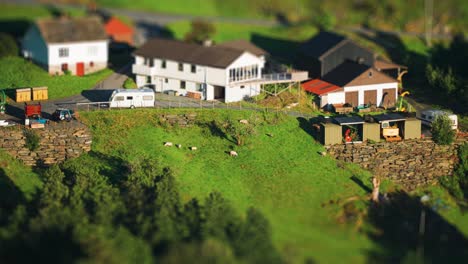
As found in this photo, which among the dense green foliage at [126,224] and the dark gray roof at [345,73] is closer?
the dense green foliage at [126,224]

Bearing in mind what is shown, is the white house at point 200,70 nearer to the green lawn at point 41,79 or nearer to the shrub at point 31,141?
the green lawn at point 41,79

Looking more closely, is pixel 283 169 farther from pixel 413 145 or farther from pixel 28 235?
pixel 28 235

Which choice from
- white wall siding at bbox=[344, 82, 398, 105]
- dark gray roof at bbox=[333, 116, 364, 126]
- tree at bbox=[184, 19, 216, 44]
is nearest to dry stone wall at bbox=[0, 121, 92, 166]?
dark gray roof at bbox=[333, 116, 364, 126]

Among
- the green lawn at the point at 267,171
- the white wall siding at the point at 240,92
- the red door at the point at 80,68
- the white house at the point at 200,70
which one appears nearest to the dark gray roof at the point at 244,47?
the white house at the point at 200,70

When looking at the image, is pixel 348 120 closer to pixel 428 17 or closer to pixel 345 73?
pixel 345 73

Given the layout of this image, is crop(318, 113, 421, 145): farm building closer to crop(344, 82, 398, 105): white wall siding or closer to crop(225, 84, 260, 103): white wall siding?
crop(344, 82, 398, 105): white wall siding

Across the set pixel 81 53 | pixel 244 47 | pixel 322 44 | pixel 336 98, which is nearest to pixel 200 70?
pixel 336 98
